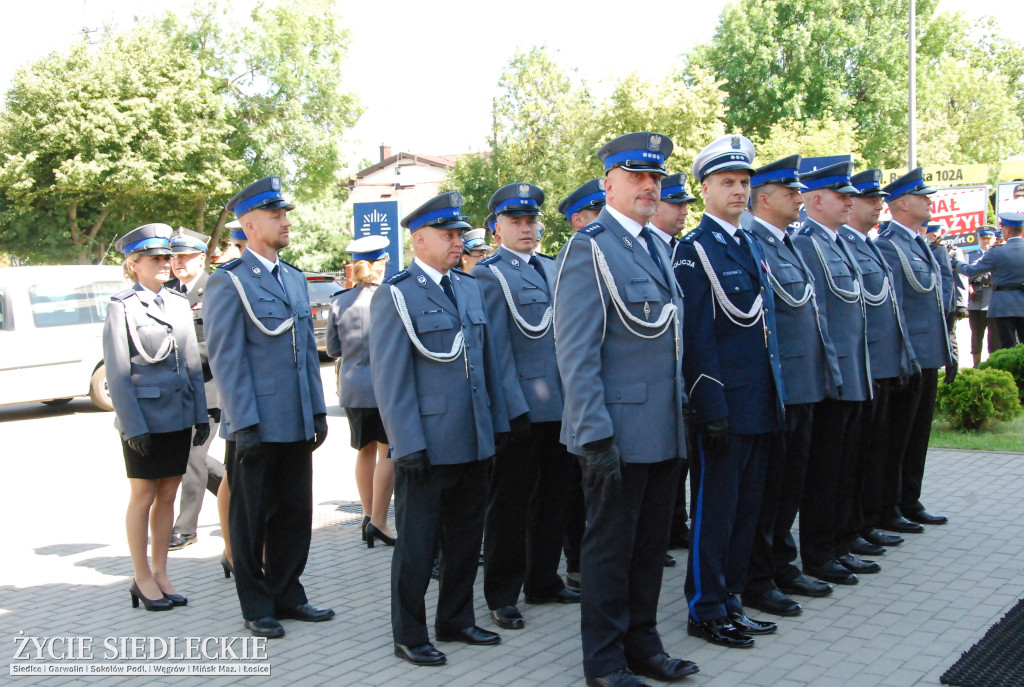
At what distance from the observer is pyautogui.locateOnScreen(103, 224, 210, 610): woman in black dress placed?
18.7 feet

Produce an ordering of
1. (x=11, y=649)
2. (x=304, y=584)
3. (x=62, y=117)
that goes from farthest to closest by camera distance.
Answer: (x=62, y=117)
(x=304, y=584)
(x=11, y=649)

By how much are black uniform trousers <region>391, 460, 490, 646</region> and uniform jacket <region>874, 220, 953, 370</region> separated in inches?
144

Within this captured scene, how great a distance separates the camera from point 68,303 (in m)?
14.9

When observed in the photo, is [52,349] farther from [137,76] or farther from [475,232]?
[137,76]

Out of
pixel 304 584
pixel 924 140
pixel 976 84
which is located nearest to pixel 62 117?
pixel 304 584

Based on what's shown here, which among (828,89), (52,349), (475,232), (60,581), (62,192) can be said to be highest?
(828,89)

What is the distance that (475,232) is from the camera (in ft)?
28.4

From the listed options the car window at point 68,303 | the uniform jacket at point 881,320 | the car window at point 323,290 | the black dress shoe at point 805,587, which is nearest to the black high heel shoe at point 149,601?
the black dress shoe at point 805,587

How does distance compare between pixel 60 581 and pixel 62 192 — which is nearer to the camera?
pixel 60 581

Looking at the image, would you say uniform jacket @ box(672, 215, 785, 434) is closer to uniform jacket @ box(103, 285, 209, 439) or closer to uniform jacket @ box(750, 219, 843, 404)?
uniform jacket @ box(750, 219, 843, 404)

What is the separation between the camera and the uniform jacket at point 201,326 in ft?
21.4

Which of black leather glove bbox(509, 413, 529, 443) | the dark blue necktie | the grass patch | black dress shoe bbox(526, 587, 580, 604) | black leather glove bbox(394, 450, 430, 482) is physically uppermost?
the dark blue necktie

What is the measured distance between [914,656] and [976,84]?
57139 millimetres

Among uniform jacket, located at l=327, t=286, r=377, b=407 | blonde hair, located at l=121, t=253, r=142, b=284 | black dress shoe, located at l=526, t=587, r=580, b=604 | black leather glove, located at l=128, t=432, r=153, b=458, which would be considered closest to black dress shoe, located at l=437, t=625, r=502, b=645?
black dress shoe, located at l=526, t=587, r=580, b=604
